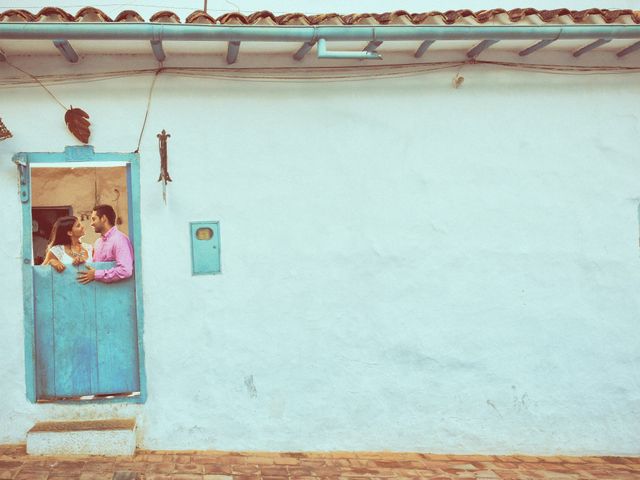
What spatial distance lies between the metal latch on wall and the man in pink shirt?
0.57m

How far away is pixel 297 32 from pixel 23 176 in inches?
103

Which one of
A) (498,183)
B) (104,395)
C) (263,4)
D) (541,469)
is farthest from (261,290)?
(263,4)

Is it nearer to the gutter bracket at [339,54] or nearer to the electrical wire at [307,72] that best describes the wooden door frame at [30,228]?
the electrical wire at [307,72]

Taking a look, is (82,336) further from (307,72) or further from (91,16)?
(307,72)

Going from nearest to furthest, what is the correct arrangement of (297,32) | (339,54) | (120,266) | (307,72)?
1. (297,32)
2. (339,54)
3. (120,266)
4. (307,72)

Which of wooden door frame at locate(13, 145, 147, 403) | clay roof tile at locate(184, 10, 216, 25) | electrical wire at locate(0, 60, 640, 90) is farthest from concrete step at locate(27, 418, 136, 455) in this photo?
clay roof tile at locate(184, 10, 216, 25)

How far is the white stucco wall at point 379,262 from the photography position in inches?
194

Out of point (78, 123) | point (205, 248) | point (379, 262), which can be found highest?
point (78, 123)

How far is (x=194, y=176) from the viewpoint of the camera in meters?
4.98

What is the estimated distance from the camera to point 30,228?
15.9 feet

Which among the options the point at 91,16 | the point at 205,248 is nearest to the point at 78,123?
the point at 91,16

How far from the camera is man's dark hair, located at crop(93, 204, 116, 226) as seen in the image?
16.3 feet

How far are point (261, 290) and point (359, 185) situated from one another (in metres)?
1.32

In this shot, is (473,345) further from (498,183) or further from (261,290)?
(261,290)
